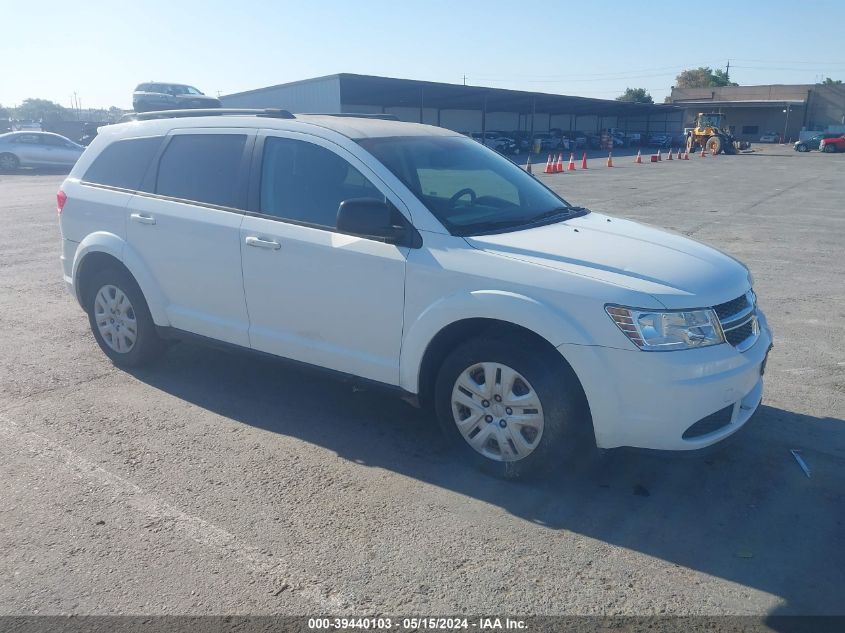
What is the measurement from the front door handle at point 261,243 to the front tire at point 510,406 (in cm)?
136

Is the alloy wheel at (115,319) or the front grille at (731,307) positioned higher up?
the front grille at (731,307)

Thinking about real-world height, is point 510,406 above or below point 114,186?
below

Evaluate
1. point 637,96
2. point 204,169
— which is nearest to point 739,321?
point 204,169

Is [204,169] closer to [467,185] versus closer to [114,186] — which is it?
[114,186]

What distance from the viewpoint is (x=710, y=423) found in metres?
3.79

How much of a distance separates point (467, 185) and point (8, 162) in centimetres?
2941

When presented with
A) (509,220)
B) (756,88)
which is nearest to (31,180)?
(509,220)

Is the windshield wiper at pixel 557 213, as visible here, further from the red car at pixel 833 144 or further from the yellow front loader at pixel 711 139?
the red car at pixel 833 144

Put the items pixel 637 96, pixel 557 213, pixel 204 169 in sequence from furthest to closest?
pixel 637 96 → pixel 204 169 → pixel 557 213

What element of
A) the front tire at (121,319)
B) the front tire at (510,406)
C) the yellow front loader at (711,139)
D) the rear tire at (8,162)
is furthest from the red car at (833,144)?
the front tire at (510,406)

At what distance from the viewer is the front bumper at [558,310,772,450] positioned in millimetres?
3586

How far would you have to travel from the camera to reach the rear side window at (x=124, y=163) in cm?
566

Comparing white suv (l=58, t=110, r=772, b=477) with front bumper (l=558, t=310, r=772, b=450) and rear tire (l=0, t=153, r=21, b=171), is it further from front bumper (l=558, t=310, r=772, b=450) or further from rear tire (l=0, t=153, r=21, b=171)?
rear tire (l=0, t=153, r=21, b=171)

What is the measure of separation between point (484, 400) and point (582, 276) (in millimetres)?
883
